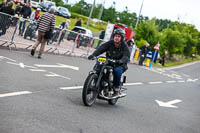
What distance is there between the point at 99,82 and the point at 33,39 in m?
11.3

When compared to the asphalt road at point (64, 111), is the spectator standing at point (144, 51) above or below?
above

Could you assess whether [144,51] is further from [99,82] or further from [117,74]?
[99,82]

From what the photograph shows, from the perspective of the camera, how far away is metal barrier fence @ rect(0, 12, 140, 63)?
14.3 m

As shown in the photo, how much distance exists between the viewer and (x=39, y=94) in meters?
7.53

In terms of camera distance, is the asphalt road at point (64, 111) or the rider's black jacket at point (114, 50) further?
the rider's black jacket at point (114, 50)

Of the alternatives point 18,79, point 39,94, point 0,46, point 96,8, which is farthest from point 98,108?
point 96,8

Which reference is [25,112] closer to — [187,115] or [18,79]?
[18,79]

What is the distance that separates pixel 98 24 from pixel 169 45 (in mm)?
31011

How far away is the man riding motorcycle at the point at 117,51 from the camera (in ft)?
25.5

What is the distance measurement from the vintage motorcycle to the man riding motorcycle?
14cm

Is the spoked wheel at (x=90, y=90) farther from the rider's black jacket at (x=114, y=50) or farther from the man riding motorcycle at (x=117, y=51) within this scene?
the rider's black jacket at (x=114, y=50)

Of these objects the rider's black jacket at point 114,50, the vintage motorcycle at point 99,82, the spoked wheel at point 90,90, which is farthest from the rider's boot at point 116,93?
the spoked wheel at point 90,90

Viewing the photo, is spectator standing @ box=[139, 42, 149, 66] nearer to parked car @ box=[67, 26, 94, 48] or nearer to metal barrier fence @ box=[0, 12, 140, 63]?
metal barrier fence @ box=[0, 12, 140, 63]

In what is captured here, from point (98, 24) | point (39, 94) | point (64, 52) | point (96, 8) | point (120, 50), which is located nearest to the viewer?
point (39, 94)
